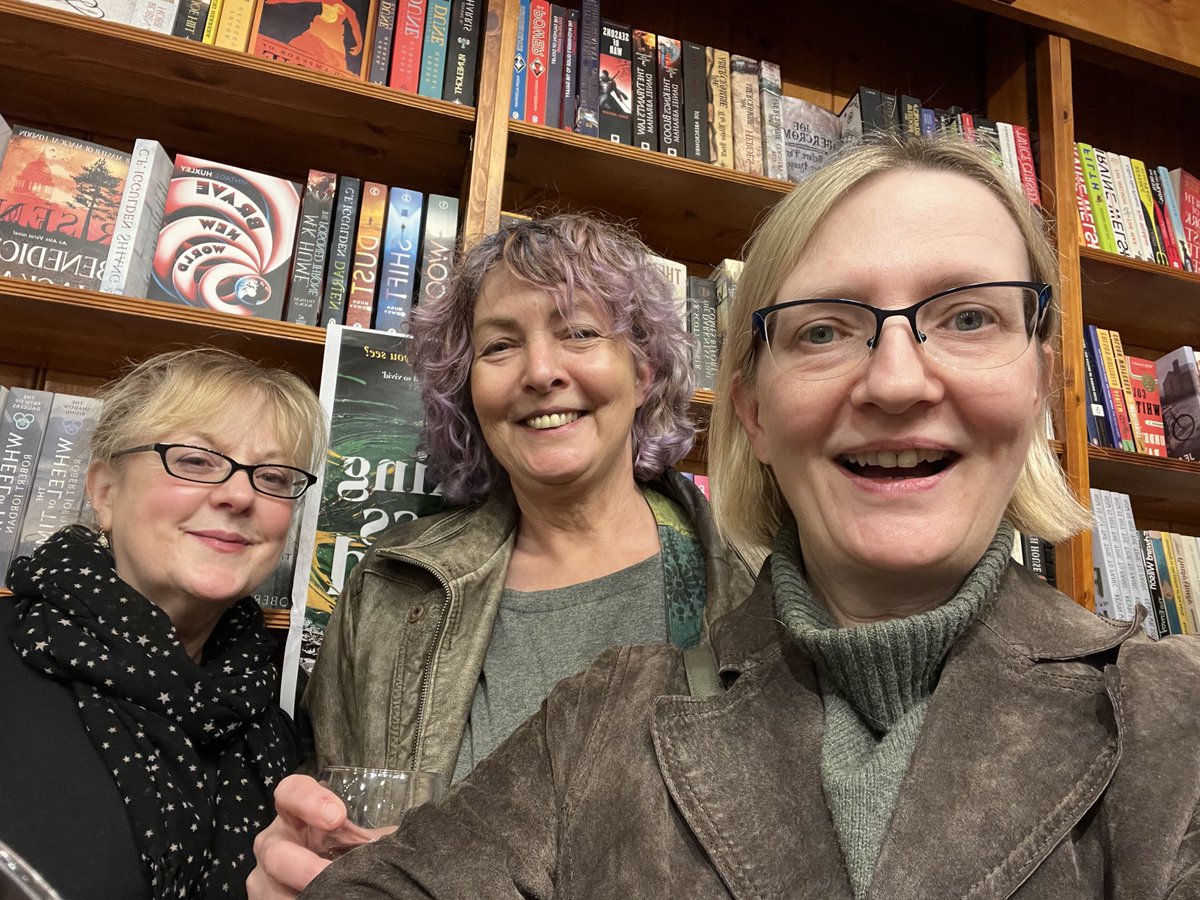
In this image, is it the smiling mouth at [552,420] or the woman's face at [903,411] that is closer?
the woman's face at [903,411]

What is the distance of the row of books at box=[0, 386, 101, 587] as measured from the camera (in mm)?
1512

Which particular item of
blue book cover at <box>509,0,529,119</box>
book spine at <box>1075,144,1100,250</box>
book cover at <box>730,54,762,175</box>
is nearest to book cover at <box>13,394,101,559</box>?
blue book cover at <box>509,0,529,119</box>

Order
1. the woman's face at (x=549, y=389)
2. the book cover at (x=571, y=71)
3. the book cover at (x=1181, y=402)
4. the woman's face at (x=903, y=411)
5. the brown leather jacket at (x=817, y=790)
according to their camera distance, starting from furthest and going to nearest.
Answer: the book cover at (x=1181, y=402), the book cover at (x=571, y=71), the woman's face at (x=549, y=389), the woman's face at (x=903, y=411), the brown leather jacket at (x=817, y=790)

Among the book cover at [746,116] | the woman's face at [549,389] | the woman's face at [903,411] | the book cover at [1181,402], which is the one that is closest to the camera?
the woman's face at [903,411]

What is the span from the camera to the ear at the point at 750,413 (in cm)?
88

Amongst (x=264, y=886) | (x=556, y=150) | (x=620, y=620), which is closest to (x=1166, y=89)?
(x=556, y=150)

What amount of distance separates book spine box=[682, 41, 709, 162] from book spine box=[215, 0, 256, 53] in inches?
35.7

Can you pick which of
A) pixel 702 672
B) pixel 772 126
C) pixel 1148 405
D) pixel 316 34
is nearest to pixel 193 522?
pixel 702 672

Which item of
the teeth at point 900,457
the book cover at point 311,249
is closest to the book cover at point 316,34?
the book cover at point 311,249

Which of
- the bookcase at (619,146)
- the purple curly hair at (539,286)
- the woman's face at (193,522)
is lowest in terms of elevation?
the woman's face at (193,522)

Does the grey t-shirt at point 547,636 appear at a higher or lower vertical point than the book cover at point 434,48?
lower

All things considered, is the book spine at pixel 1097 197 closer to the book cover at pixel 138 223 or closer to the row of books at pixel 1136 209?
the row of books at pixel 1136 209

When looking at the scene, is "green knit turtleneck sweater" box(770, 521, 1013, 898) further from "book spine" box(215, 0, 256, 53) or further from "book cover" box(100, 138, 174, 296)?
"book spine" box(215, 0, 256, 53)

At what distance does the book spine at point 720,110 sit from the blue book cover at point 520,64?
42cm
